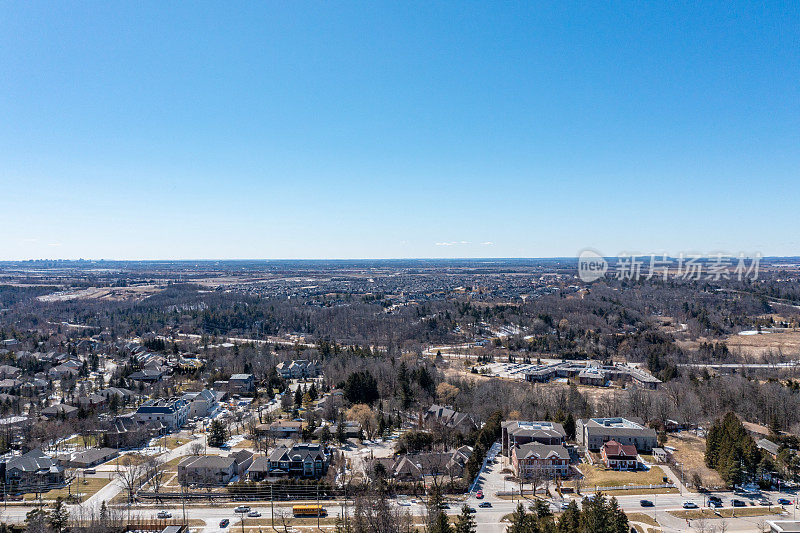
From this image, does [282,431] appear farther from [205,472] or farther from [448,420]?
[448,420]

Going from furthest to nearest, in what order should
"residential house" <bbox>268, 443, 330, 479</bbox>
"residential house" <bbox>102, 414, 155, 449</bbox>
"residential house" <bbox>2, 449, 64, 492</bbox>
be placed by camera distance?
"residential house" <bbox>102, 414, 155, 449</bbox>
"residential house" <bbox>268, 443, 330, 479</bbox>
"residential house" <bbox>2, 449, 64, 492</bbox>

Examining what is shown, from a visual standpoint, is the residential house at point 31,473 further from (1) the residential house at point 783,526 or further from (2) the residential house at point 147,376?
(1) the residential house at point 783,526

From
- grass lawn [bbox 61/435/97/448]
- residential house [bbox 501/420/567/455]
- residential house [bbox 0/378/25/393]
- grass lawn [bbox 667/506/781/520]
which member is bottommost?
grass lawn [bbox 61/435/97/448]

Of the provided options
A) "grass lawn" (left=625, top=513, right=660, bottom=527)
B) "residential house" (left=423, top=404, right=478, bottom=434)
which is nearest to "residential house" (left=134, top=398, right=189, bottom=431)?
"residential house" (left=423, top=404, right=478, bottom=434)

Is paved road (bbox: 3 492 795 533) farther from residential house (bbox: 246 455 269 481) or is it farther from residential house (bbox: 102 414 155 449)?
→ residential house (bbox: 102 414 155 449)

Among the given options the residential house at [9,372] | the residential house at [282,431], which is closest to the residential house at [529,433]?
the residential house at [282,431]

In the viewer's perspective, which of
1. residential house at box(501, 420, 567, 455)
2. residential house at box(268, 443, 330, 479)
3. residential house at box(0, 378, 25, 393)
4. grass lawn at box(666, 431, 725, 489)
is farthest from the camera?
residential house at box(0, 378, 25, 393)

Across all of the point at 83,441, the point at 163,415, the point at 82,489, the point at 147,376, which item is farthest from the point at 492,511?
the point at 147,376

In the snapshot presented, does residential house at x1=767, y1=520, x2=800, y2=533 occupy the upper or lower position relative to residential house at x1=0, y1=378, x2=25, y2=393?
upper
